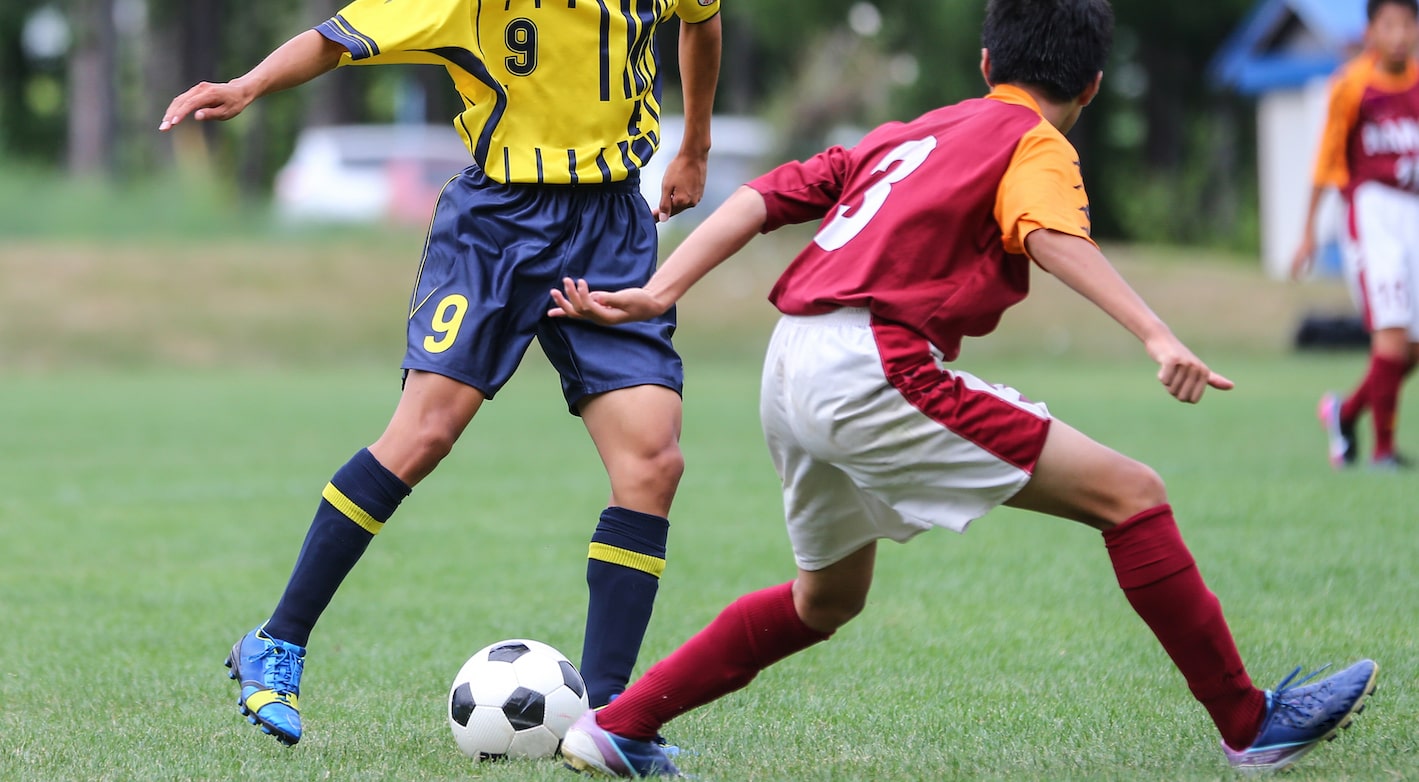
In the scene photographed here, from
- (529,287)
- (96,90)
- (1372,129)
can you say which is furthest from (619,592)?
(96,90)

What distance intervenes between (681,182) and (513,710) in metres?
1.41

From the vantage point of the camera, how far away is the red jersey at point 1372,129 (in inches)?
319

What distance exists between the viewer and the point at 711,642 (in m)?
3.43

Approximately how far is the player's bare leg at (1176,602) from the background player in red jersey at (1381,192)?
516 cm

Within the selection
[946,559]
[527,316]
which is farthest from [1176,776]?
[946,559]

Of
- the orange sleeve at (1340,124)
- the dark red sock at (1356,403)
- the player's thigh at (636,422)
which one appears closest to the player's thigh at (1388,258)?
the orange sleeve at (1340,124)

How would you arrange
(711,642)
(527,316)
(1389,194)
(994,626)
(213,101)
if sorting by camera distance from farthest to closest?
(1389,194) → (994,626) → (527,316) → (213,101) → (711,642)

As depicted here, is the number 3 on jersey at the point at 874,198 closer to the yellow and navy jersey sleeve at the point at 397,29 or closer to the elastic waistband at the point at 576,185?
the elastic waistband at the point at 576,185

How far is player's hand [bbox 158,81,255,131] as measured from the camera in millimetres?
3609

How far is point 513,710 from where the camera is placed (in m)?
3.71

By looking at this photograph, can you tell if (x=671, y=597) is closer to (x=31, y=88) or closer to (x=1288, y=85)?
(x=1288, y=85)

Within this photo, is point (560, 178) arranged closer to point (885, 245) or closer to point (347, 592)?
point (885, 245)

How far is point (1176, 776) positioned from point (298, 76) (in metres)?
2.38

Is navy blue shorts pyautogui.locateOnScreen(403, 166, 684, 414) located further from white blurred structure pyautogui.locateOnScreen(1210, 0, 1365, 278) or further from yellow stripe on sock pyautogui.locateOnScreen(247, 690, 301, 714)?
white blurred structure pyautogui.locateOnScreen(1210, 0, 1365, 278)
